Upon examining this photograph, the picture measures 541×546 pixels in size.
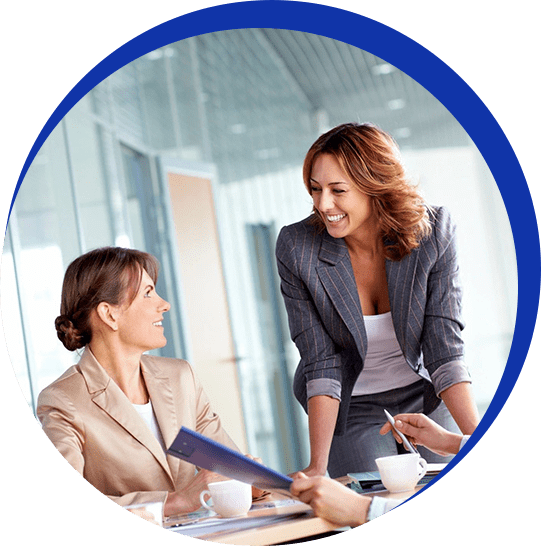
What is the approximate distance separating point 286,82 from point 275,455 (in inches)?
96.3

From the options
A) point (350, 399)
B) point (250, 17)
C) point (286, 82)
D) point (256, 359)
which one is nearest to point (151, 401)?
point (350, 399)

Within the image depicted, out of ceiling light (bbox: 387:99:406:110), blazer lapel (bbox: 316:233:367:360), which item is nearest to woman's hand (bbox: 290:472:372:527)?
blazer lapel (bbox: 316:233:367:360)

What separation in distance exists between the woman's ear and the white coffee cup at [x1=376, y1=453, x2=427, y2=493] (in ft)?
2.29

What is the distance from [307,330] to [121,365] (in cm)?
44

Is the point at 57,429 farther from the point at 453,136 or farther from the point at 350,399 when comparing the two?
the point at 453,136

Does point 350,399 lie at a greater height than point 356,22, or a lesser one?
lesser

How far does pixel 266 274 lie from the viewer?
4340 millimetres

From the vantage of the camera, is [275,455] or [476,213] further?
[476,213]

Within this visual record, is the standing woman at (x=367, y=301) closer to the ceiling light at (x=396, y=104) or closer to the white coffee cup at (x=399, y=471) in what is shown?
the white coffee cup at (x=399, y=471)

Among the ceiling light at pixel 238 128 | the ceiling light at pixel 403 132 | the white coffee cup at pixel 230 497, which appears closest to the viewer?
the white coffee cup at pixel 230 497

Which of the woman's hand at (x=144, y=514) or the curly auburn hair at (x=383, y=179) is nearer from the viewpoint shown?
the woman's hand at (x=144, y=514)

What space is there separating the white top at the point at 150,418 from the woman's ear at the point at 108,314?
7.5 inches

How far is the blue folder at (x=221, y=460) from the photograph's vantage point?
1147 millimetres

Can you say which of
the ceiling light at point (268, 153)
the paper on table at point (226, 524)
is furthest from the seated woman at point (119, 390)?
the ceiling light at point (268, 153)
